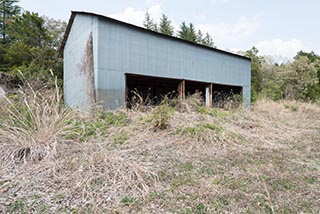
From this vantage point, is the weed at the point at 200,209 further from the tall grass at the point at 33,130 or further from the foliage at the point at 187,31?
the foliage at the point at 187,31

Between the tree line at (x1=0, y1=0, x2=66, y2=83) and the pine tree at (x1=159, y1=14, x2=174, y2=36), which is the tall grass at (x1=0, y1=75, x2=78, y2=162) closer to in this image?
the tree line at (x1=0, y1=0, x2=66, y2=83)

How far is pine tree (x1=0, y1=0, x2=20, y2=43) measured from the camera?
18594 mm

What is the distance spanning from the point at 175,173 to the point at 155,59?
614cm

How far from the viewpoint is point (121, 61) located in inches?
283

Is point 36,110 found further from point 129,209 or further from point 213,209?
point 213,209

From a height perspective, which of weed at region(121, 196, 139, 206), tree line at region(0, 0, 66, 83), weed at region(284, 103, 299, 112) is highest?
tree line at region(0, 0, 66, 83)

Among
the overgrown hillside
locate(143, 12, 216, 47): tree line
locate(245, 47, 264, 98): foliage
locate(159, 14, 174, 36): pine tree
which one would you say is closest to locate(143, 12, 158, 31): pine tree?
locate(143, 12, 216, 47): tree line

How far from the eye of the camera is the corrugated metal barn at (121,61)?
6824mm

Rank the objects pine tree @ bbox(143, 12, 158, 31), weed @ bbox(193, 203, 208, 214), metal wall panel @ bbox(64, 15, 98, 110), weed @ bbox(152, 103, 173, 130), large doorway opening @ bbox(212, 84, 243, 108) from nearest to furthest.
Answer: weed @ bbox(193, 203, 208, 214), weed @ bbox(152, 103, 173, 130), metal wall panel @ bbox(64, 15, 98, 110), large doorway opening @ bbox(212, 84, 243, 108), pine tree @ bbox(143, 12, 158, 31)

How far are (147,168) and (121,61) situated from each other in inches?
206

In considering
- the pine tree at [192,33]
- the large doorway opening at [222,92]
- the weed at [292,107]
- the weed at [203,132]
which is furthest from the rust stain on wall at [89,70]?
the pine tree at [192,33]

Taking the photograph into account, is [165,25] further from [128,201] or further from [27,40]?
[128,201]

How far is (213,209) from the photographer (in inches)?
75.7

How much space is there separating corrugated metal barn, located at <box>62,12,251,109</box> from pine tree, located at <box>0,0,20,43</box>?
12.6 meters
